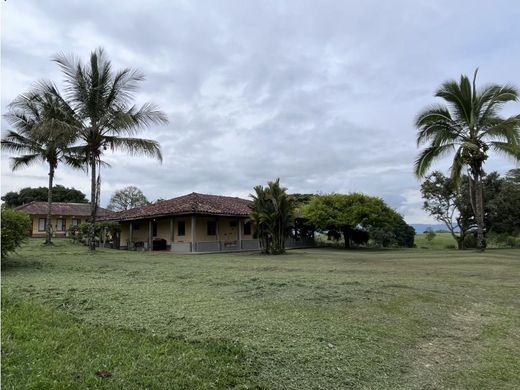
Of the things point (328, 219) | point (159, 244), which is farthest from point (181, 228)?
point (328, 219)

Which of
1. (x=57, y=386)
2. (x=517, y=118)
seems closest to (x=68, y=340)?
(x=57, y=386)

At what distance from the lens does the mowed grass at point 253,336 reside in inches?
131

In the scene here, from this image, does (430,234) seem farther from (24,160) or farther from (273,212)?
(24,160)

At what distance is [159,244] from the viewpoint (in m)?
25.2

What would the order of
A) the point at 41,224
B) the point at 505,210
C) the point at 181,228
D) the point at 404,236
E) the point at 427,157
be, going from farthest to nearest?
the point at 41,224, the point at 404,236, the point at 505,210, the point at 181,228, the point at 427,157

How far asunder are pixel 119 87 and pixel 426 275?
14831mm

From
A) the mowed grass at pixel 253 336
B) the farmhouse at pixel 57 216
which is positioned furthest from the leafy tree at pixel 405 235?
the farmhouse at pixel 57 216

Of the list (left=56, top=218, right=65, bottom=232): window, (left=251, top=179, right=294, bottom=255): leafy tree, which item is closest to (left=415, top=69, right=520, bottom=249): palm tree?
(left=251, top=179, right=294, bottom=255): leafy tree

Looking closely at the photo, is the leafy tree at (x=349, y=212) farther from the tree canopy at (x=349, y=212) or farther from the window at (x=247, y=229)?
the window at (x=247, y=229)

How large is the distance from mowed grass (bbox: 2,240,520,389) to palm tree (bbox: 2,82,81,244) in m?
10.4

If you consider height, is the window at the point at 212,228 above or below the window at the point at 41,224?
below

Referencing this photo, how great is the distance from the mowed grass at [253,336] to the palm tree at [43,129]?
10422mm

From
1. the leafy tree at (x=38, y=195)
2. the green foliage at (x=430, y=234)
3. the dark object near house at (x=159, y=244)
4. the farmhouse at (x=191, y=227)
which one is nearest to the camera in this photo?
the farmhouse at (x=191, y=227)

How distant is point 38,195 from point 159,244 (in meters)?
44.0
